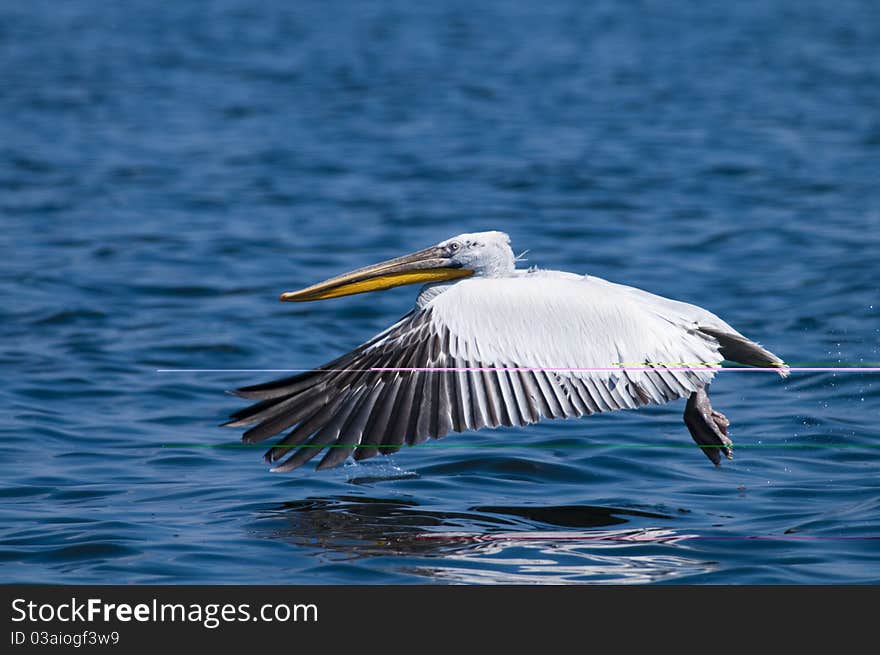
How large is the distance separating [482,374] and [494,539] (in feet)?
2.17

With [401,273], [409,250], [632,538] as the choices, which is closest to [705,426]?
[632,538]

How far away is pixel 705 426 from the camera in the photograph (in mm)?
5395

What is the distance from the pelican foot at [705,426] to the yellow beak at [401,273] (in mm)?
1171

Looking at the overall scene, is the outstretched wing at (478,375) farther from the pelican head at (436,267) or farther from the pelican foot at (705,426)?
the pelican head at (436,267)

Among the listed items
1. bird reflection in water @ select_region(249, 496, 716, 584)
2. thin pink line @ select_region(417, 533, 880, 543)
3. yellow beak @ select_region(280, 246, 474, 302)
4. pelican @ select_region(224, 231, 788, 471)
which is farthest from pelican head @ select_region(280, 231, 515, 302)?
thin pink line @ select_region(417, 533, 880, 543)

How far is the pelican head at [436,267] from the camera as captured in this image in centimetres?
579

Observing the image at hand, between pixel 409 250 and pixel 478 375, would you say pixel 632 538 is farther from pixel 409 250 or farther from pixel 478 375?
pixel 409 250

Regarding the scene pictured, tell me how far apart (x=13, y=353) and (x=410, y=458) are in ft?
9.51

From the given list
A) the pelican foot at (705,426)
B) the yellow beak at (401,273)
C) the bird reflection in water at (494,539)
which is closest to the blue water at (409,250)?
the bird reflection in water at (494,539)

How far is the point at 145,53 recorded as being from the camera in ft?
67.3

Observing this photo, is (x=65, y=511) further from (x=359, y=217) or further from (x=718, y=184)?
(x=718, y=184)

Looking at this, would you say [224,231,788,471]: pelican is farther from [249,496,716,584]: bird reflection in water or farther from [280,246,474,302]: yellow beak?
[280,246,474,302]: yellow beak

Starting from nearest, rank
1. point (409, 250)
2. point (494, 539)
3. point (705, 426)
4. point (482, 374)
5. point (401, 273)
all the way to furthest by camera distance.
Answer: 1. point (494, 539)
2. point (482, 374)
3. point (705, 426)
4. point (401, 273)
5. point (409, 250)
